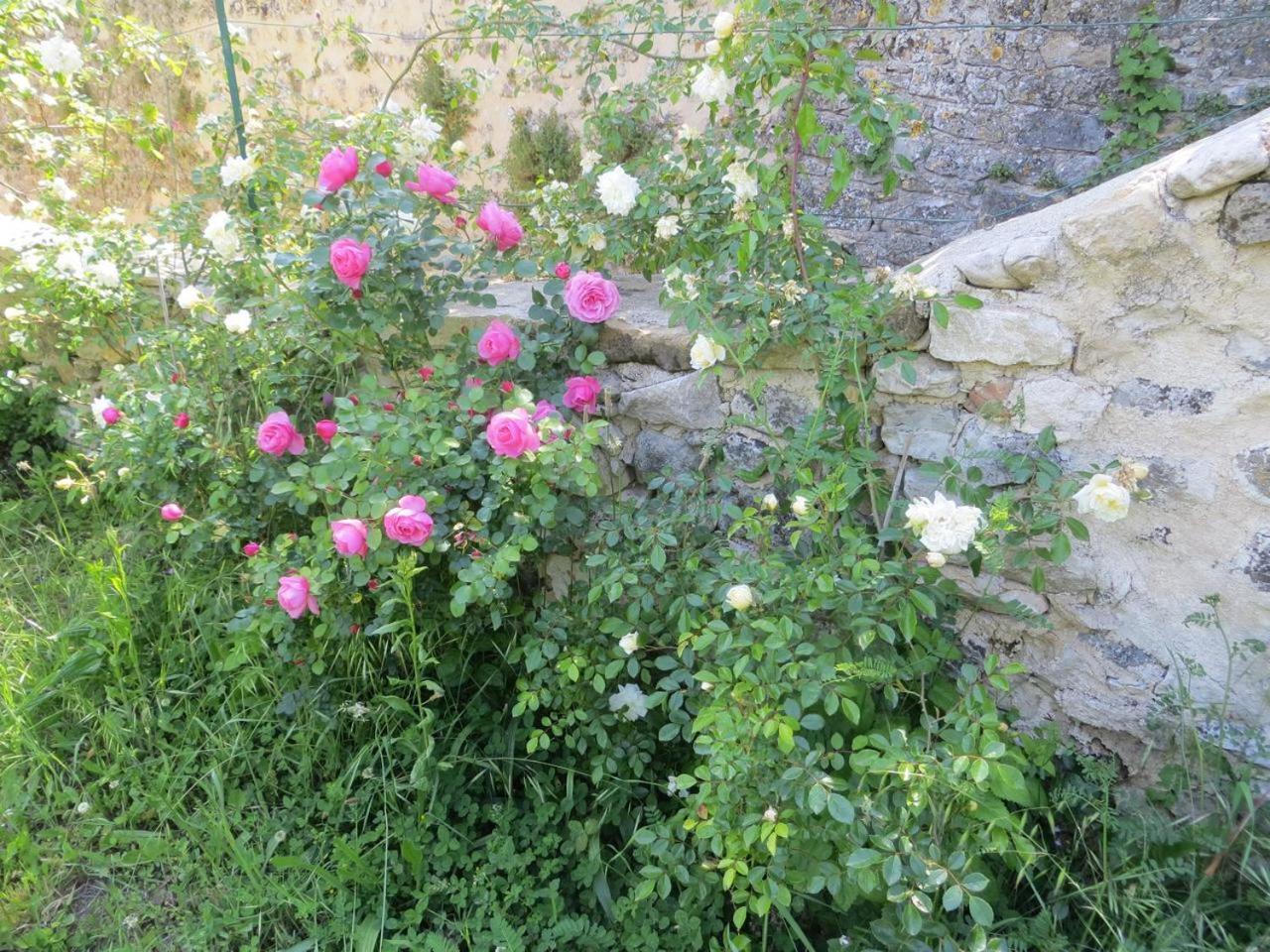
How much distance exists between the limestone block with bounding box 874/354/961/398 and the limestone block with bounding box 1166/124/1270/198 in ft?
1.71

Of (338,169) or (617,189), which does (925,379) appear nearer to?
(617,189)

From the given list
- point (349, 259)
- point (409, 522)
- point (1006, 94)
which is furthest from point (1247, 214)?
point (1006, 94)

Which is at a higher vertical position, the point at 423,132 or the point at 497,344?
the point at 423,132

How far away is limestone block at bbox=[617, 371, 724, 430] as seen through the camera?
2215mm

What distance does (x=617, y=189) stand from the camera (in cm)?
224

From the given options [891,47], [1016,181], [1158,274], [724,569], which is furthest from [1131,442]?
[891,47]

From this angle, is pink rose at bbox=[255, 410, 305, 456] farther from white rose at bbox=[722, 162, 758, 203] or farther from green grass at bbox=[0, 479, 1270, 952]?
white rose at bbox=[722, 162, 758, 203]

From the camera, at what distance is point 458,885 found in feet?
6.31

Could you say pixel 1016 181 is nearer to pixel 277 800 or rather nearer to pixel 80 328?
pixel 277 800

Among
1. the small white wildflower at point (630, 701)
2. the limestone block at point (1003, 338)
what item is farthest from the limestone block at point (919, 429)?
the small white wildflower at point (630, 701)

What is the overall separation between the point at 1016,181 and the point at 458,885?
125 inches

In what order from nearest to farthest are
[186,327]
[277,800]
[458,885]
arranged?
[458,885]
[277,800]
[186,327]

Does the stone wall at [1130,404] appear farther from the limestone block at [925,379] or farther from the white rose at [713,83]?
the white rose at [713,83]

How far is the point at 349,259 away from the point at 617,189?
701 mm
